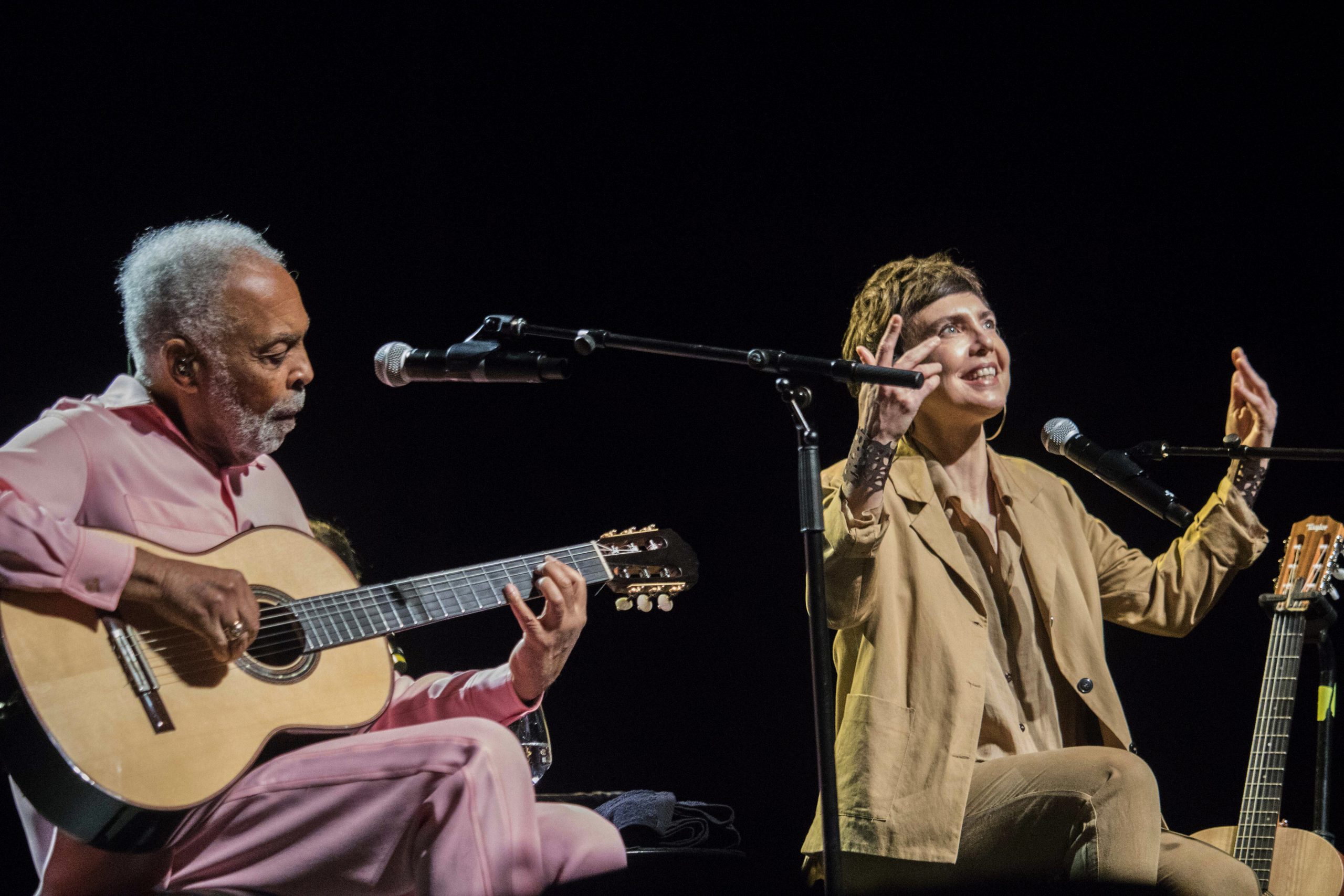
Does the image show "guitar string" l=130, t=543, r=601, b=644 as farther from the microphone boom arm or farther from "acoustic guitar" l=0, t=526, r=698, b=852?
the microphone boom arm

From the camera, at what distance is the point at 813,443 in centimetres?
207

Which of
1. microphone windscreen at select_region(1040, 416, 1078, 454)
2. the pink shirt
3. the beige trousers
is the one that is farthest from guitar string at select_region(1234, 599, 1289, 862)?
the pink shirt

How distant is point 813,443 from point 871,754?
88 centimetres

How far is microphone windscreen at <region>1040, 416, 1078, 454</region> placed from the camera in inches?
115

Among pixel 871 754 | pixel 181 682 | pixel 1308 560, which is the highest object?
pixel 181 682

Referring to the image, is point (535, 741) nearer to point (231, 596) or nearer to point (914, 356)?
point (231, 596)

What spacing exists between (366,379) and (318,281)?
29cm

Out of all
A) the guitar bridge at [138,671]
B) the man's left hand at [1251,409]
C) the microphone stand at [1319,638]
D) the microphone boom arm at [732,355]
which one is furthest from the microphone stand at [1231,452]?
the guitar bridge at [138,671]

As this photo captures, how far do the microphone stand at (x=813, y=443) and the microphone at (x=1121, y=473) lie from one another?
0.88 metres

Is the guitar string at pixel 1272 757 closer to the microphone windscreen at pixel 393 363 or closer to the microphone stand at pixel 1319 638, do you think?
the microphone stand at pixel 1319 638

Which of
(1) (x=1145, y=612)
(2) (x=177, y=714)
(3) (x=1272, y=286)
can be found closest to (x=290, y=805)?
(2) (x=177, y=714)

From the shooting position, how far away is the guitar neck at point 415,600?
2268 millimetres

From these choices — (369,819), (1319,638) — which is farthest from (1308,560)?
(369,819)

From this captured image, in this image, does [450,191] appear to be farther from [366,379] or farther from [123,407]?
[123,407]
